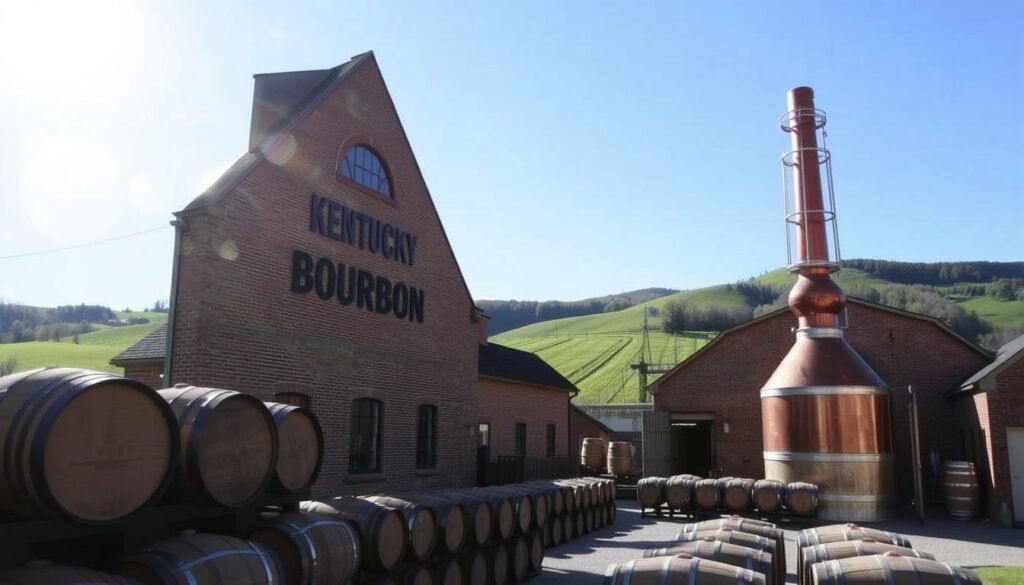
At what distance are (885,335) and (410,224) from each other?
16192mm

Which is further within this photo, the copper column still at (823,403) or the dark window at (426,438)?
the copper column still at (823,403)

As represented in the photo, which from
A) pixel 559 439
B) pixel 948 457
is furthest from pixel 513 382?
pixel 948 457

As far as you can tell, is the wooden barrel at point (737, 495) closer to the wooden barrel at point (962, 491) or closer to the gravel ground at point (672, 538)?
the gravel ground at point (672, 538)

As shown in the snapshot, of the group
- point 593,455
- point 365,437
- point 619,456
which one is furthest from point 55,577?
point 593,455

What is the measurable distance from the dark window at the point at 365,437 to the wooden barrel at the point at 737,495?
8988 mm

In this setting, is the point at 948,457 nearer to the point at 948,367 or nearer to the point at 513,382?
the point at 948,367

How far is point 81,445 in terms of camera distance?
4383 millimetres

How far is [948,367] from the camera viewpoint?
74.5 feet

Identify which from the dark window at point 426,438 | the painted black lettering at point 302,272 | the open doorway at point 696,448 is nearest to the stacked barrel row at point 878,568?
the painted black lettering at point 302,272

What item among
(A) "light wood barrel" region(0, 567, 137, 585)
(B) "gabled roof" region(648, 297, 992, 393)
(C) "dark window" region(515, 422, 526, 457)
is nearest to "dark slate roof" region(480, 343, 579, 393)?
(C) "dark window" region(515, 422, 526, 457)

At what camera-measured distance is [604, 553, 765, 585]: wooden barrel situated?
489 cm

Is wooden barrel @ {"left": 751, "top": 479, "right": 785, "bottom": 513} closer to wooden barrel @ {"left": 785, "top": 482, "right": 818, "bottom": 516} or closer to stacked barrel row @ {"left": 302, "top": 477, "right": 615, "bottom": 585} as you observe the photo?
wooden barrel @ {"left": 785, "top": 482, "right": 818, "bottom": 516}

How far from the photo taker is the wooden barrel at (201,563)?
4547 millimetres

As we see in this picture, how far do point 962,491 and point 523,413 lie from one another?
12888 millimetres
